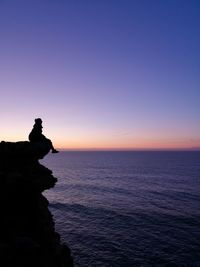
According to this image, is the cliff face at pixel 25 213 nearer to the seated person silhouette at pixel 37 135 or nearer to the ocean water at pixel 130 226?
the seated person silhouette at pixel 37 135

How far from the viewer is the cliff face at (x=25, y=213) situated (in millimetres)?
19109

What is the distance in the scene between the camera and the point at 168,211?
242 feet

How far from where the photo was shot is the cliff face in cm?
1911

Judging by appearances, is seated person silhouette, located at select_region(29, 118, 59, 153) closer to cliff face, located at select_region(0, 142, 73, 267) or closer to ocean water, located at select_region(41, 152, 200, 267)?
cliff face, located at select_region(0, 142, 73, 267)

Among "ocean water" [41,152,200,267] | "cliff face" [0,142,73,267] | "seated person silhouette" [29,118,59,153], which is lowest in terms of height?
"ocean water" [41,152,200,267]

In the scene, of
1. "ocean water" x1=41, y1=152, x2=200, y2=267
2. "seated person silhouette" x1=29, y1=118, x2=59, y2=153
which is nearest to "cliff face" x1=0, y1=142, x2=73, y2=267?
"seated person silhouette" x1=29, y1=118, x2=59, y2=153

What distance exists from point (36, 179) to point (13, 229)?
13.6 ft

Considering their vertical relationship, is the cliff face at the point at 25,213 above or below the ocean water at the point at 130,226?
above

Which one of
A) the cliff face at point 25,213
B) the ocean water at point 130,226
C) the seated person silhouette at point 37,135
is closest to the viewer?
the cliff face at point 25,213

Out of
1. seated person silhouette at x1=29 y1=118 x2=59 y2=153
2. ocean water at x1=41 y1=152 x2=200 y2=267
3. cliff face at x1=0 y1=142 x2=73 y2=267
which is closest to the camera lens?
cliff face at x1=0 y1=142 x2=73 y2=267

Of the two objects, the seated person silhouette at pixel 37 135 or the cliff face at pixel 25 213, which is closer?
the cliff face at pixel 25 213

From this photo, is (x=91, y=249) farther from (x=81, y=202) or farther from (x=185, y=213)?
(x=81, y=202)

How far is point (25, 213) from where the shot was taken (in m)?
22.2

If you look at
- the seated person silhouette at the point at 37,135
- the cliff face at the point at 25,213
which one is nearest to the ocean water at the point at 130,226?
the cliff face at the point at 25,213
